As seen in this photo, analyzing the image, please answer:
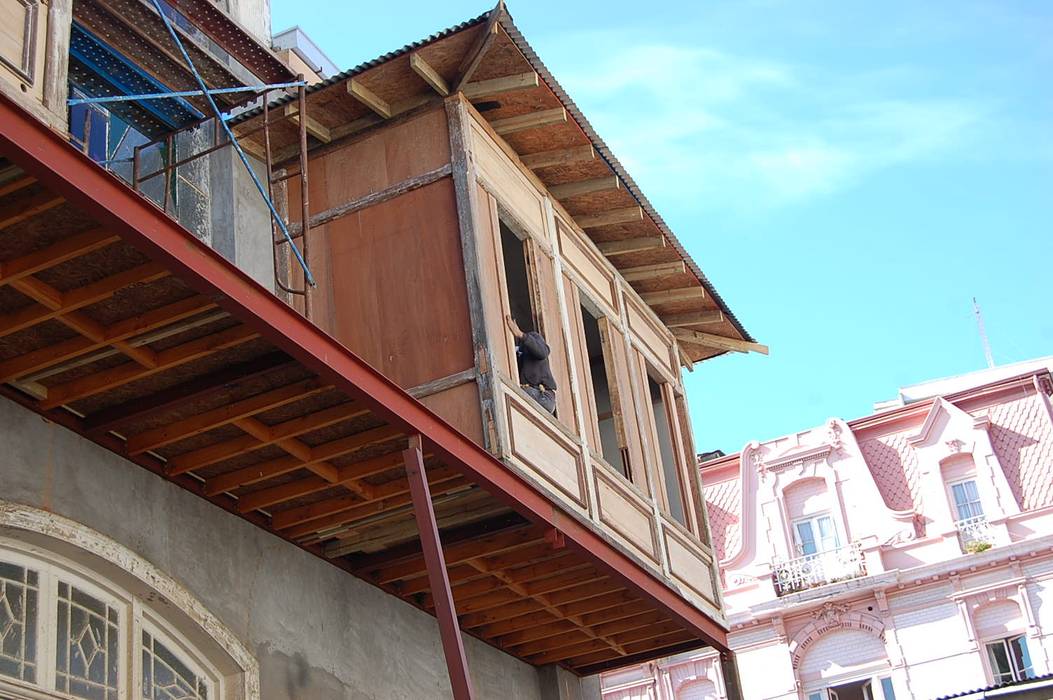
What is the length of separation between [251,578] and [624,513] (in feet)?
12.6

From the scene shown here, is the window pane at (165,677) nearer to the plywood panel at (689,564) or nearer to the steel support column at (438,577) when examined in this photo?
the steel support column at (438,577)

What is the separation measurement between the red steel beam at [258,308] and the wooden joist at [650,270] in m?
4.36

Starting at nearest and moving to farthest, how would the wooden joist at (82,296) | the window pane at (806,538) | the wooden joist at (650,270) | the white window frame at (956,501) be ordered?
the wooden joist at (82,296)
the wooden joist at (650,270)
the white window frame at (956,501)
the window pane at (806,538)

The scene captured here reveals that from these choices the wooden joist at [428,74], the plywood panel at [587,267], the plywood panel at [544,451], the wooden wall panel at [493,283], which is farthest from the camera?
the plywood panel at [587,267]

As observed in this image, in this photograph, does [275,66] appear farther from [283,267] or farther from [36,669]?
[36,669]

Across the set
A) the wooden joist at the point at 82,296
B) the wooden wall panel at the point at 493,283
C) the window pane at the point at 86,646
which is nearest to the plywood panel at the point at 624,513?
the wooden wall panel at the point at 493,283

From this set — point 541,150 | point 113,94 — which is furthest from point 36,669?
point 541,150

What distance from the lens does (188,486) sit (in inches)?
388

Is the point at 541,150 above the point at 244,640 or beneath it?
above

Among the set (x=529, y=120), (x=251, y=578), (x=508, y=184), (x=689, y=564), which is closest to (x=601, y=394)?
(x=689, y=564)

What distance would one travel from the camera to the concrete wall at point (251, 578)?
877cm

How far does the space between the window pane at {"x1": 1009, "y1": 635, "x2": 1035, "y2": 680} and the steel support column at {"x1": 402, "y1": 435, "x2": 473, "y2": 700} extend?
23.5 metres

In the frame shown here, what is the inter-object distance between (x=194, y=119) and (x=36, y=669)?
543 cm

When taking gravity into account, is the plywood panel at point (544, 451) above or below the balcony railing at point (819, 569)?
below
